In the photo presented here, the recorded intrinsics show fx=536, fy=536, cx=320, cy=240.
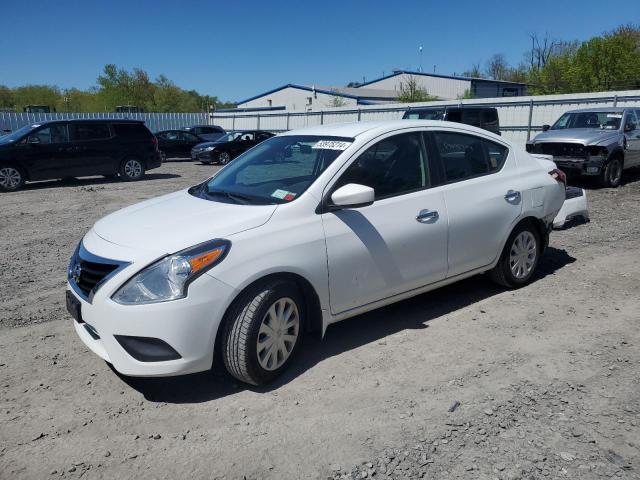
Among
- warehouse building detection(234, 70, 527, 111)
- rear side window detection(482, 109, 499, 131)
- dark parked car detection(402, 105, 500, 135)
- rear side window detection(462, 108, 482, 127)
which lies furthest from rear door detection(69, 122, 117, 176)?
warehouse building detection(234, 70, 527, 111)

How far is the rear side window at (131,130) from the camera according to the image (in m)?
15.4

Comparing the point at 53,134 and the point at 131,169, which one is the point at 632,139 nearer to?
the point at 131,169

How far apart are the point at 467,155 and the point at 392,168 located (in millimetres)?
977

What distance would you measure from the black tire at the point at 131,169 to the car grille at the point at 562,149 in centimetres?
1087

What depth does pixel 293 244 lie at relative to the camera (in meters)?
3.53

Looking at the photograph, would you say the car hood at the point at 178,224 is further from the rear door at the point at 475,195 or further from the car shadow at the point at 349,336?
the rear door at the point at 475,195

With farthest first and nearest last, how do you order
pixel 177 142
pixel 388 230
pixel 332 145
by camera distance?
pixel 177 142
pixel 332 145
pixel 388 230

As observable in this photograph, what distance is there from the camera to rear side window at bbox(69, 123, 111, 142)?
568 inches

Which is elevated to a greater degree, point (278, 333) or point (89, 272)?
point (89, 272)

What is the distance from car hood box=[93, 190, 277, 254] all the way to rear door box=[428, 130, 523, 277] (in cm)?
171

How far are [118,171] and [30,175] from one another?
7.51 feet

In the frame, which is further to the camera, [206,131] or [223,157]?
[206,131]

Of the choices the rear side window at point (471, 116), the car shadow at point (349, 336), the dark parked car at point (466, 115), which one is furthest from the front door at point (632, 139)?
the car shadow at point (349, 336)

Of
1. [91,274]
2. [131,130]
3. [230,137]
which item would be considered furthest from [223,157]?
[91,274]
